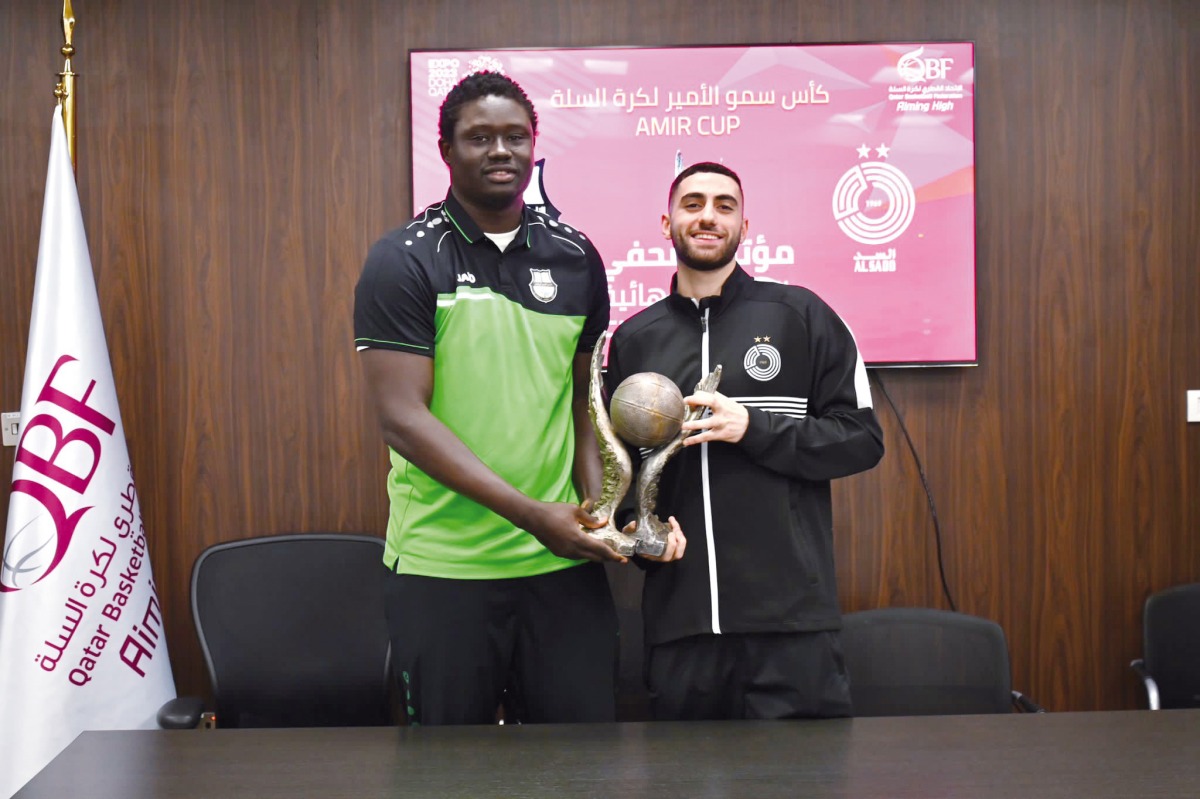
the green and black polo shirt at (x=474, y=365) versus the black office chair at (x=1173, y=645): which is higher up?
the green and black polo shirt at (x=474, y=365)

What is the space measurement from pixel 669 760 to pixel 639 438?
0.61 metres

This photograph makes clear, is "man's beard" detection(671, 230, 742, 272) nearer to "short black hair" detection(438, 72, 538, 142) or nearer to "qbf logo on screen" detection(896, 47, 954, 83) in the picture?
"short black hair" detection(438, 72, 538, 142)

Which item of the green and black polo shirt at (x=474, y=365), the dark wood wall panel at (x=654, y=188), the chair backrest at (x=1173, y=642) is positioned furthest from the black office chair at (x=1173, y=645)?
the green and black polo shirt at (x=474, y=365)

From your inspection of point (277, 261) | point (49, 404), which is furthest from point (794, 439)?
point (49, 404)

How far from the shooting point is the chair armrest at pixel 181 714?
212 centimetres

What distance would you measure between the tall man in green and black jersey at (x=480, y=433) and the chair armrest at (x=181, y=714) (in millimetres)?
652

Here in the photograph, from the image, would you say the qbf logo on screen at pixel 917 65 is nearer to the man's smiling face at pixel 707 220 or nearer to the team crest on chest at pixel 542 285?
the man's smiling face at pixel 707 220

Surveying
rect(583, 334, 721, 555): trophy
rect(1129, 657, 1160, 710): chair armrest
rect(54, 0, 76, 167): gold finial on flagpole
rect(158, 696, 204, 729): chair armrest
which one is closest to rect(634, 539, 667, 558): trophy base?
Result: rect(583, 334, 721, 555): trophy

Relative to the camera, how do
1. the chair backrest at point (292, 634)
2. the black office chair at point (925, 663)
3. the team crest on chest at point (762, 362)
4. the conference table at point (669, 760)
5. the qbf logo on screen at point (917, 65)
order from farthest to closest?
the qbf logo on screen at point (917, 65), the chair backrest at point (292, 634), the black office chair at point (925, 663), the team crest on chest at point (762, 362), the conference table at point (669, 760)

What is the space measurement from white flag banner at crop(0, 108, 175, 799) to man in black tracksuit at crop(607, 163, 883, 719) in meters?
1.47

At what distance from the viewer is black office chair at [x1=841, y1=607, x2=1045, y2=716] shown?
2.32 meters

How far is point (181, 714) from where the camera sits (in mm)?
2137

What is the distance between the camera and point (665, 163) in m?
2.71

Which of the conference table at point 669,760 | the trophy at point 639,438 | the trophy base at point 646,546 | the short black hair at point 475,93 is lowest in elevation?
the conference table at point 669,760
